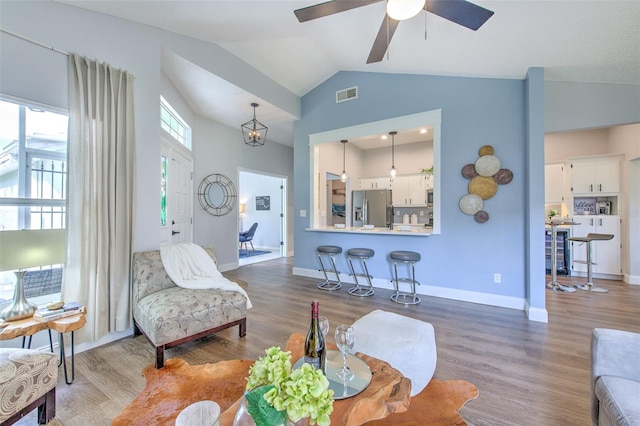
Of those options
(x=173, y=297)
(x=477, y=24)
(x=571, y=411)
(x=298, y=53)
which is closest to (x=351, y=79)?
(x=298, y=53)

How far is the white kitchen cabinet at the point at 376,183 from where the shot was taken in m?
6.90

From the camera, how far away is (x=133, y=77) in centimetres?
268

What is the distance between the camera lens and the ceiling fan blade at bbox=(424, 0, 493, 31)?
6.03 ft

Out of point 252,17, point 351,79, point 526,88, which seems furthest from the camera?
point 351,79

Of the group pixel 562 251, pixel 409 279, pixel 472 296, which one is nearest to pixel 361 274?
pixel 409 279

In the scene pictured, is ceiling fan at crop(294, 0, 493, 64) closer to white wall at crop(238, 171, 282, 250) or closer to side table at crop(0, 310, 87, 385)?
side table at crop(0, 310, 87, 385)

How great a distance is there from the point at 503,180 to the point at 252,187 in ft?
23.9

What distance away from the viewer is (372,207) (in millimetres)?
6855

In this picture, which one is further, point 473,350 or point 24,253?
point 473,350

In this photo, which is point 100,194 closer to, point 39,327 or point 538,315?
point 39,327

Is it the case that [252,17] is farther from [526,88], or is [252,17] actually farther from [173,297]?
[526,88]

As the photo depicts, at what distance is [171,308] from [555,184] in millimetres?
6936

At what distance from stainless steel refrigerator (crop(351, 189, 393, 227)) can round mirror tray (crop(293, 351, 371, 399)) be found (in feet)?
17.9

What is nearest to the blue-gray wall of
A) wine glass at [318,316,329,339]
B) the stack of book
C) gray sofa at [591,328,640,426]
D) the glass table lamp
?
gray sofa at [591,328,640,426]
